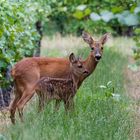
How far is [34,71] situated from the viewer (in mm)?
8359

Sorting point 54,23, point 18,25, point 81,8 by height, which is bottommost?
point 54,23

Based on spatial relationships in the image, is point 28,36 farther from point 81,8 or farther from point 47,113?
point 81,8

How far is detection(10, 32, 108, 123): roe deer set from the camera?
8.09 meters

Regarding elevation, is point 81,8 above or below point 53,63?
above

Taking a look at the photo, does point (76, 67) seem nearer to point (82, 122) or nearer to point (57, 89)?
point (57, 89)

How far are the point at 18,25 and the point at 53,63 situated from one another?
1.41 metres

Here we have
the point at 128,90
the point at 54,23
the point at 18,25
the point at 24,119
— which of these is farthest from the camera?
the point at 54,23

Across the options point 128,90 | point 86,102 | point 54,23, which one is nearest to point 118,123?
point 86,102

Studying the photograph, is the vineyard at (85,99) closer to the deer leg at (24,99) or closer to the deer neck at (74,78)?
the deer leg at (24,99)

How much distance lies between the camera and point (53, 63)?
875cm

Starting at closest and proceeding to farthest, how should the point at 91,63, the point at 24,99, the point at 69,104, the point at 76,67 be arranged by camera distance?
the point at 69,104
the point at 24,99
the point at 76,67
the point at 91,63

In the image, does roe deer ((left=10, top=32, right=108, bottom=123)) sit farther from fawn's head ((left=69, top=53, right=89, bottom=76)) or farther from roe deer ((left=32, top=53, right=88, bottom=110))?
roe deer ((left=32, top=53, right=88, bottom=110))

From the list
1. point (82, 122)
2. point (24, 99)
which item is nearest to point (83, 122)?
point (82, 122)

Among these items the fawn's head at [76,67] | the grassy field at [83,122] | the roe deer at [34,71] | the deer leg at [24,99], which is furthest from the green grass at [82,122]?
the fawn's head at [76,67]
